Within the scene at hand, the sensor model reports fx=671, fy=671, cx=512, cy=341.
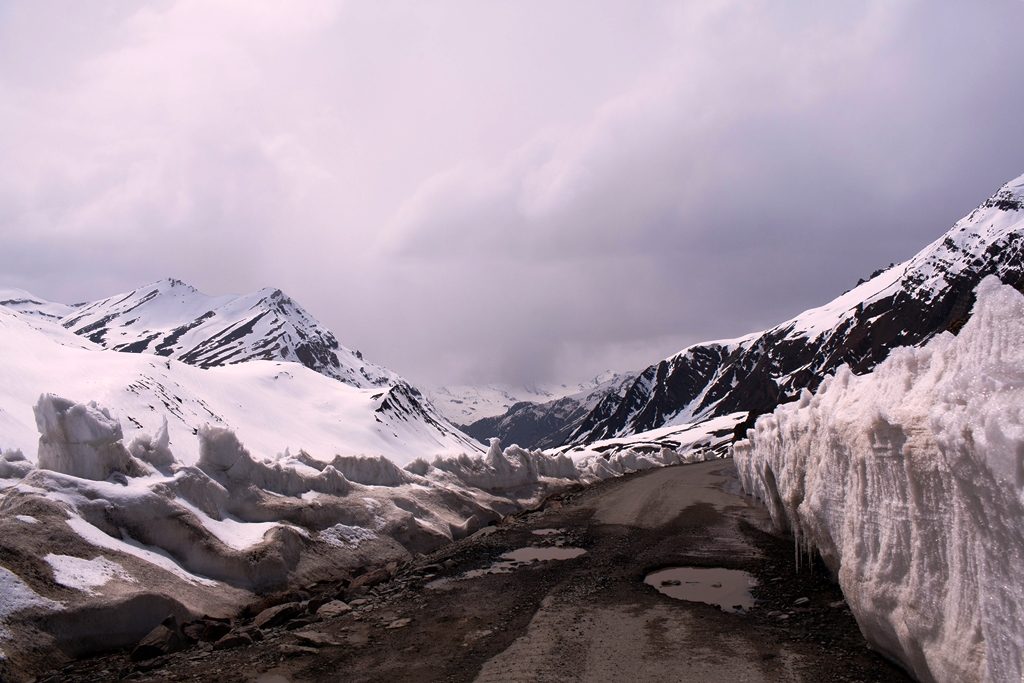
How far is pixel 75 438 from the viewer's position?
54.9 ft

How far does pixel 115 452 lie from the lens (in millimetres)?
17703

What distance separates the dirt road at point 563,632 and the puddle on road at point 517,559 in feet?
0.39

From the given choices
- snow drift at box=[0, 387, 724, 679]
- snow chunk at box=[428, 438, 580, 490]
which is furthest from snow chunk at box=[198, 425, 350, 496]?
snow chunk at box=[428, 438, 580, 490]

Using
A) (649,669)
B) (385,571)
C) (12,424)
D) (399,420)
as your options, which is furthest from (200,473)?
(399,420)

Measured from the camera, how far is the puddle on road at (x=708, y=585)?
50.4 feet

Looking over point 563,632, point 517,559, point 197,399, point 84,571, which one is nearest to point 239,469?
point 84,571

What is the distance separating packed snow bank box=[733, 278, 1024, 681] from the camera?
6707 millimetres

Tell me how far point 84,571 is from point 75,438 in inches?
180

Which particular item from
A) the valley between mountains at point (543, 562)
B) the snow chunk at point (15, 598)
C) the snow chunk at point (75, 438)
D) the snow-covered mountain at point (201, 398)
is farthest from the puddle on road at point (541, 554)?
the snow-covered mountain at point (201, 398)

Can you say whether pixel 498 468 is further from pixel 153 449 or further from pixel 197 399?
pixel 197 399

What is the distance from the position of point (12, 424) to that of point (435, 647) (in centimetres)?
4770

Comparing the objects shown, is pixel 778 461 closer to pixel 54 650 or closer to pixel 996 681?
pixel 996 681

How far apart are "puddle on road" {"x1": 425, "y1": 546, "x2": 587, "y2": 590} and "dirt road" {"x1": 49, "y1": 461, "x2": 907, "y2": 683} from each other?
118mm

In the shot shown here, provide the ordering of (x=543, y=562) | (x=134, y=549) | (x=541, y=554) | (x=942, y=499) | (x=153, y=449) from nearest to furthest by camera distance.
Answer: (x=942, y=499), (x=134, y=549), (x=153, y=449), (x=543, y=562), (x=541, y=554)
